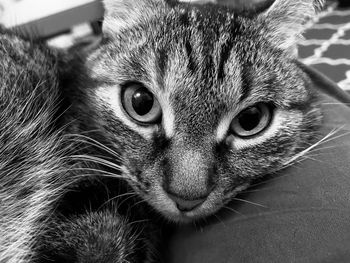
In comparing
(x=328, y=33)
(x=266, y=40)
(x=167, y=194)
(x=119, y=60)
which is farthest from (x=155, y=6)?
(x=328, y=33)

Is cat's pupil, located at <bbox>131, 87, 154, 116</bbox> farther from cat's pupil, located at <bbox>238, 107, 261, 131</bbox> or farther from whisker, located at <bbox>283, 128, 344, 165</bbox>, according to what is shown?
whisker, located at <bbox>283, 128, 344, 165</bbox>

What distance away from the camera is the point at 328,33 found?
2338 mm

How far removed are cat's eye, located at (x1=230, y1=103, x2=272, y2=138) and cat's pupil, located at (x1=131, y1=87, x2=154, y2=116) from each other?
0.62 feet

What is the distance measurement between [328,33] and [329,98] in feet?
4.17

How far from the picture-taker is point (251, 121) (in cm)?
95

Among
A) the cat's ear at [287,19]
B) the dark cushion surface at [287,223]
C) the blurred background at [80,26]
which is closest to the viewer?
the dark cushion surface at [287,223]

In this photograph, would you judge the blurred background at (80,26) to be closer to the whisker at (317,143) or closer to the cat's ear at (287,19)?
the cat's ear at (287,19)

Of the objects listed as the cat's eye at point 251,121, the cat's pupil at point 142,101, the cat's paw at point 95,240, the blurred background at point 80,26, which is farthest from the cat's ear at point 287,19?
the blurred background at point 80,26

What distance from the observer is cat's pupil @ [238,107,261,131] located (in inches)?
37.0

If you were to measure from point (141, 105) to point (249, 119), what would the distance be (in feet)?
0.81

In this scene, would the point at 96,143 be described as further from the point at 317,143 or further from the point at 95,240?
the point at 317,143

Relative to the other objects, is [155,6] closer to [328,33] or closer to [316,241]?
[316,241]

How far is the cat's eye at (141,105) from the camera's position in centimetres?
93

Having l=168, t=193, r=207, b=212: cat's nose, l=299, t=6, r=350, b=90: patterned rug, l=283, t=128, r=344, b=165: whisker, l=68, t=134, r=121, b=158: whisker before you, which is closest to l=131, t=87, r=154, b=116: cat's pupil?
l=68, t=134, r=121, b=158: whisker
